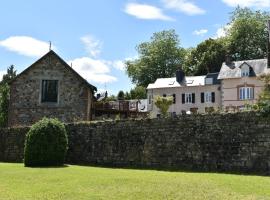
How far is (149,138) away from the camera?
2203cm

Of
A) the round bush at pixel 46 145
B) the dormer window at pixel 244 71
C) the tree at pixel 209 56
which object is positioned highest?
the tree at pixel 209 56

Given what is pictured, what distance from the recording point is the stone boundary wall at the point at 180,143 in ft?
61.2

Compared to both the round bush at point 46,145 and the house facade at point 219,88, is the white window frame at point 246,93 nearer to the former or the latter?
the house facade at point 219,88

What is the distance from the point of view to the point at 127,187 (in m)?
13.2

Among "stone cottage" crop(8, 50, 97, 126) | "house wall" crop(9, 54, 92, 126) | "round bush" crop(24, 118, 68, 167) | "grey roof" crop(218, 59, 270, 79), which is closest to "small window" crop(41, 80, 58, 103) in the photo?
"stone cottage" crop(8, 50, 97, 126)

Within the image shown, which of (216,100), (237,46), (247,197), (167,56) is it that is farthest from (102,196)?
(167,56)

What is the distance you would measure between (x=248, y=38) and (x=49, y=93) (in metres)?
39.6

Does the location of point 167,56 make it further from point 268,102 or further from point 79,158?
point 268,102

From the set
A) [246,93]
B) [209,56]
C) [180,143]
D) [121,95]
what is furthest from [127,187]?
[121,95]

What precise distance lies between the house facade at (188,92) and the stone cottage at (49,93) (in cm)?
2000

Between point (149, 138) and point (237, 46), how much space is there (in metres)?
46.1

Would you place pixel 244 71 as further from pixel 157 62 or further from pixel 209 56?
pixel 157 62

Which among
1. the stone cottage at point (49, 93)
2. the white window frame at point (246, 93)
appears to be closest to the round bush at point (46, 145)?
the stone cottage at point (49, 93)

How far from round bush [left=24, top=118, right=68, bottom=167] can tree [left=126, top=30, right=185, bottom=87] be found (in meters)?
51.2
